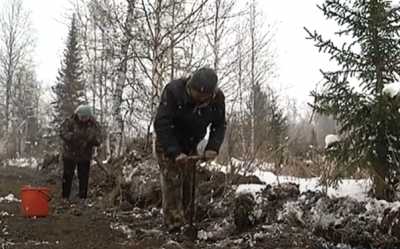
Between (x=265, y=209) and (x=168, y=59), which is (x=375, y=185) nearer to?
(x=265, y=209)

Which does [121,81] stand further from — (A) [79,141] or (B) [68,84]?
(B) [68,84]

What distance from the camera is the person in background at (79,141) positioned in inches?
378

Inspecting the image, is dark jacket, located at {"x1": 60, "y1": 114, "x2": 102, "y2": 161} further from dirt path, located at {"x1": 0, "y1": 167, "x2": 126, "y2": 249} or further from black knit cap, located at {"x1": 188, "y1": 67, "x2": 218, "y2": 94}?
black knit cap, located at {"x1": 188, "y1": 67, "x2": 218, "y2": 94}

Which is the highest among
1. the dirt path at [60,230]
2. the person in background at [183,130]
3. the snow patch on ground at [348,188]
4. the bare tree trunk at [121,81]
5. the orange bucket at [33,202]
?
the bare tree trunk at [121,81]

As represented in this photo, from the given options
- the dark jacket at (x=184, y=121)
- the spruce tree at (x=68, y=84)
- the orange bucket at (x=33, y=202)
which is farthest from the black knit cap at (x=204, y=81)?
the spruce tree at (x=68, y=84)

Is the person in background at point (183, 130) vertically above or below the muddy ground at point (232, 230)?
above

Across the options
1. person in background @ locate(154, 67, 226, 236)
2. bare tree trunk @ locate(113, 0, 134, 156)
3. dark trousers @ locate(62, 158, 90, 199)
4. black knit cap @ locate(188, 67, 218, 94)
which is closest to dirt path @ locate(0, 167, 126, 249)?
person in background @ locate(154, 67, 226, 236)

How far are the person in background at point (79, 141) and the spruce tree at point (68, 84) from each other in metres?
29.0

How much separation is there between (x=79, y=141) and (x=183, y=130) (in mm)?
4241

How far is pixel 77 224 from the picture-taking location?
6.91 m

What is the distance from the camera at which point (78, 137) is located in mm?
9688

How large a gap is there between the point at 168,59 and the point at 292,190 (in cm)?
799

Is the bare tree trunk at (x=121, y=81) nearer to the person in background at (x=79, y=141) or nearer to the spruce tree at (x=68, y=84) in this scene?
the person in background at (x=79, y=141)

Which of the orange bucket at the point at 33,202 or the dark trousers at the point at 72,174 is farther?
the dark trousers at the point at 72,174
